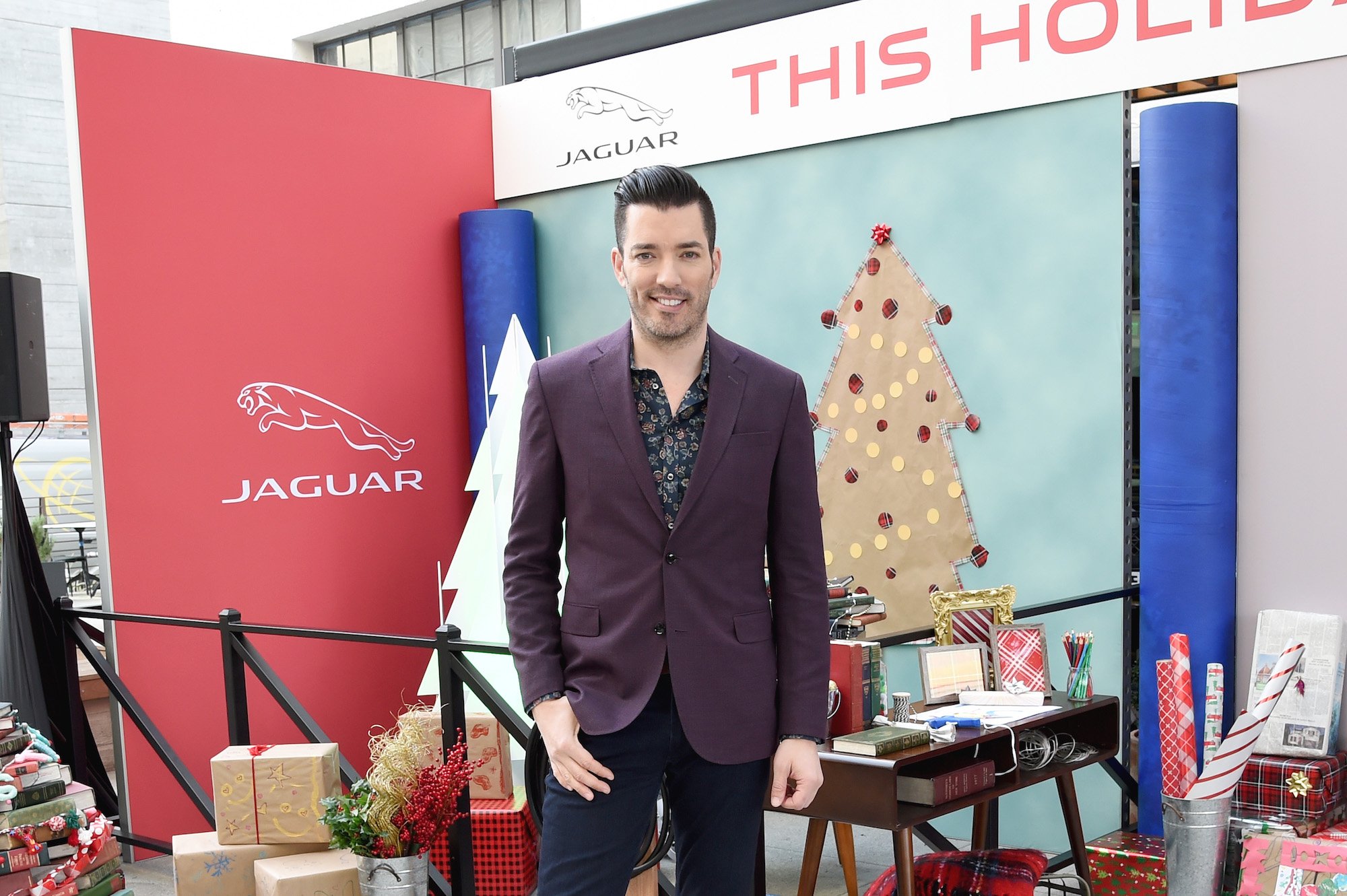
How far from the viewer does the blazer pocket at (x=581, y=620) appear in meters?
1.90

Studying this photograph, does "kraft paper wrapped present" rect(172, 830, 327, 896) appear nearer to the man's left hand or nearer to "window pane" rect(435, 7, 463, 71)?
the man's left hand

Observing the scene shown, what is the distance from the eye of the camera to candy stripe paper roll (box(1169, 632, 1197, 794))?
3.97 m

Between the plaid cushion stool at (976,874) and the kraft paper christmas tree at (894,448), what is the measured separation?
2.00 metres

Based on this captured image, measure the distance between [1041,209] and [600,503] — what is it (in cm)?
348

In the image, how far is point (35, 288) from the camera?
5.01 m

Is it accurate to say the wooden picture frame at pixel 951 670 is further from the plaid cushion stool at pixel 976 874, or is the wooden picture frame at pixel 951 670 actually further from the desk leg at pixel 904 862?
the desk leg at pixel 904 862

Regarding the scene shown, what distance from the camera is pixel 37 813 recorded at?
3549 mm

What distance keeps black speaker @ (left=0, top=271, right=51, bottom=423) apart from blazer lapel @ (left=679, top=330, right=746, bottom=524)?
12.5ft

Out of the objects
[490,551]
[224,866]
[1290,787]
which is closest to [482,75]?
[490,551]

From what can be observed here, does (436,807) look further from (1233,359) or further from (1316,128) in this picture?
(1316,128)

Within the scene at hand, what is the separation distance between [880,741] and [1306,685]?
196 centimetres

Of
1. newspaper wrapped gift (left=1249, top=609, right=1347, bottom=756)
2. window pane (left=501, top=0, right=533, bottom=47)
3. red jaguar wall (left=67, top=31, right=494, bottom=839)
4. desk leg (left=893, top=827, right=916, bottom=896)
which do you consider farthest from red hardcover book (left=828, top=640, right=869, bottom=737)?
window pane (left=501, top=0, right=533, bottom=47)

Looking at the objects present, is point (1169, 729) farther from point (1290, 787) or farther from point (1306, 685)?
point (1306, 685)

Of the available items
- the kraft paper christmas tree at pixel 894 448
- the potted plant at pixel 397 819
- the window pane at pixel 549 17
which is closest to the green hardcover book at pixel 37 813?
the potted plant at pixel 397 819
